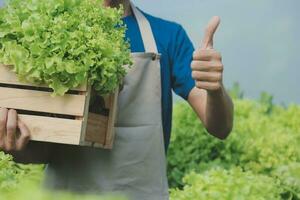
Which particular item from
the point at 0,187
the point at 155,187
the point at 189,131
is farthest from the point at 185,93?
the point at 189,131

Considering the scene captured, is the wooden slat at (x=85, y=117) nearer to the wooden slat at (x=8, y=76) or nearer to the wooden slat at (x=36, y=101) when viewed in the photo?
the wooden slat at (x=36, y=101)

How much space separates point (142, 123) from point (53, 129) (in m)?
0.51

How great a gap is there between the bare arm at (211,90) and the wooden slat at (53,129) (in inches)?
18.5

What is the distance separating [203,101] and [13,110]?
2.55ft

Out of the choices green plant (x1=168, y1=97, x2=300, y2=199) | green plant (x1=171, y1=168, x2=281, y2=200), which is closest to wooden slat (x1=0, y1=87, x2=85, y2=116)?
green plant (x1=171, y1=168, x2=281, y2=200)

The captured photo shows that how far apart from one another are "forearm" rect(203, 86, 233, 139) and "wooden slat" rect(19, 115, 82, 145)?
522 mm

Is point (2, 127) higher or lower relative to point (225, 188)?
higher

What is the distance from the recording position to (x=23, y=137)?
309 cm

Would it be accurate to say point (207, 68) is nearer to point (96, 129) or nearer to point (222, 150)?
point (96, 129)

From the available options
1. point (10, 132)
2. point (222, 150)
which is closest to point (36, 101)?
point (10, 132)

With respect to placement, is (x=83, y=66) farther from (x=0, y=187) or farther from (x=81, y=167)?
(x=0, y=187)

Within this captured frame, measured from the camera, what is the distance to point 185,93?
352 cm

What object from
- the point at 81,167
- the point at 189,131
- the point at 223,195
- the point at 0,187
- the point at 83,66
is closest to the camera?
the point at 0,187

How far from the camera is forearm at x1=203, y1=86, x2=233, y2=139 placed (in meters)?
3.24
